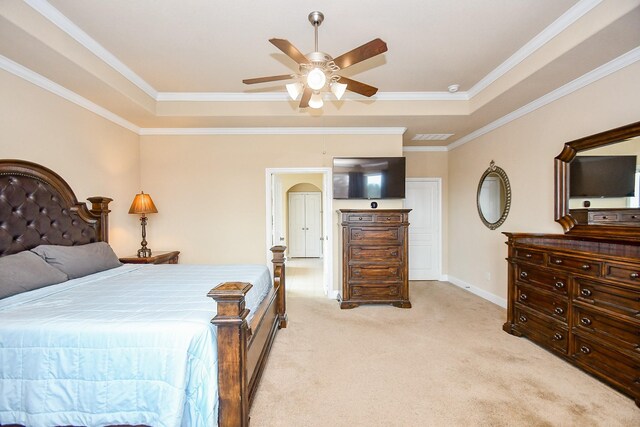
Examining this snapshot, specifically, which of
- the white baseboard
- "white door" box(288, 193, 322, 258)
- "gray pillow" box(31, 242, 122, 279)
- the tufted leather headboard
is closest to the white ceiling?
the tufted leather headboard

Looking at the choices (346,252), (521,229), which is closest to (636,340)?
(521,229)

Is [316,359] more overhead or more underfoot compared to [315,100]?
more underfoot

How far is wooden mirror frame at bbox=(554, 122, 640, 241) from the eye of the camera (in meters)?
2.26

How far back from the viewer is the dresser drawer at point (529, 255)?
2.66 m

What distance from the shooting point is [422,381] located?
217cm

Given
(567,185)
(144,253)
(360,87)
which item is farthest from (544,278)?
(144,253)

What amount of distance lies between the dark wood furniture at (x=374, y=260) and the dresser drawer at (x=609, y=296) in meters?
1.82

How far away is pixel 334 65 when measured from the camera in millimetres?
2000

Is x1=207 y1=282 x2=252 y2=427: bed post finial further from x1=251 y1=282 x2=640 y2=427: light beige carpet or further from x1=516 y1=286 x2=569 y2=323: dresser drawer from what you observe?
x1=516 y1=286 x2=569 y2=323: dresser drawer

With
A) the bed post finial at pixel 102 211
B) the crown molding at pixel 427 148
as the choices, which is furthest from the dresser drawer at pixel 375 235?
the bed post finial at pixel 102 211

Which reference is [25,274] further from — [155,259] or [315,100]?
[315,100]

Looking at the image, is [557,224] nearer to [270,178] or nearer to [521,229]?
[521,229]

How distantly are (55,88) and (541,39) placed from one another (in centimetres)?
468

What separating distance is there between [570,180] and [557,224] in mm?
490
